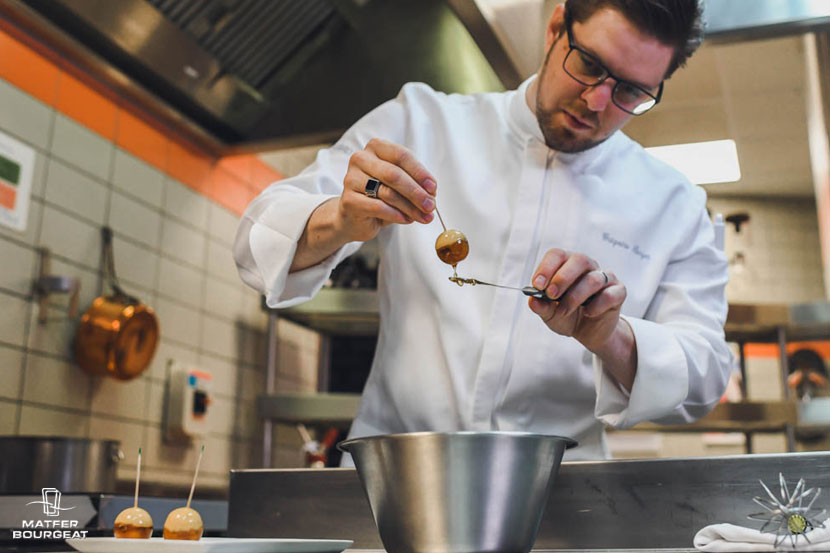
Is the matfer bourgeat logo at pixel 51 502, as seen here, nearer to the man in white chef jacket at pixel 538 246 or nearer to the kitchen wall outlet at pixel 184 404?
the man in white chef jacket at pixel 538 246

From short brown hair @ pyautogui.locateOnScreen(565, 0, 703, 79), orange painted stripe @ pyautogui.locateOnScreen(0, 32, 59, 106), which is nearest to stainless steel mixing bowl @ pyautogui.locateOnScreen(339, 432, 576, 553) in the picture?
short brown hair @ pyautogui.locateOnScreen(565, 0, 703, 79)

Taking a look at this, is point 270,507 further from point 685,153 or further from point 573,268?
point 685,153

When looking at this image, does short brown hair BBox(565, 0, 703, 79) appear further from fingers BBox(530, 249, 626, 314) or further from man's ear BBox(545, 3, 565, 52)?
fingers BBox(530, 249, 626, 314)

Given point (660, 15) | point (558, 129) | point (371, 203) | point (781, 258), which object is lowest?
point (371, 203)

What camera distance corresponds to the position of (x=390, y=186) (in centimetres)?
102

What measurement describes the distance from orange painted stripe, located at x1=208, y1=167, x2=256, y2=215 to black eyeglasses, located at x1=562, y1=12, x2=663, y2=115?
2254mm

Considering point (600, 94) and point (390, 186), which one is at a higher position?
point (600, 94)

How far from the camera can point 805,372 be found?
4.17 m

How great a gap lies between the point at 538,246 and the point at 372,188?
491mm

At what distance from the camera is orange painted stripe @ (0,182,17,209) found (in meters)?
2.27

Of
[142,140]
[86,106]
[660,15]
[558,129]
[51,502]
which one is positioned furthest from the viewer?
[142,140]

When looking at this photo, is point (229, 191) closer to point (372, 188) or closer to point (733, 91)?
point (733, 91)

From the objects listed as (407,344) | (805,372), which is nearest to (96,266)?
(407,344)

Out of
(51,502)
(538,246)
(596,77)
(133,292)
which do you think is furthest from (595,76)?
(133,292)
